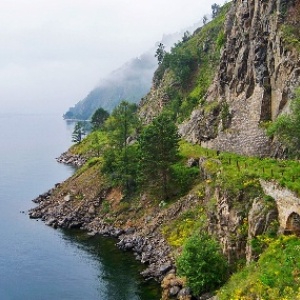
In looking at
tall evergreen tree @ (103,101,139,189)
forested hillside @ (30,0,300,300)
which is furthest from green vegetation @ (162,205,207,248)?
tall evergreen tree @ (103,101,139,189)

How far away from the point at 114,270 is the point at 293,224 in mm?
34016

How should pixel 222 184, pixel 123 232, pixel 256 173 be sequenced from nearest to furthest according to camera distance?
pixel 256 173 → pixel 222 184 → pixel 123 232

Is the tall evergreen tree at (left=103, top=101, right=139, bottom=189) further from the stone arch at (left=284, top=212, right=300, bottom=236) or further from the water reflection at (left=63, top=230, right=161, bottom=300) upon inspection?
the stone arch at (left=284, top=212, right=300, bottom=236)

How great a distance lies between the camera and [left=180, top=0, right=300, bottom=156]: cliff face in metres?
78.7

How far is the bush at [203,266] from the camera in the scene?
53.2m

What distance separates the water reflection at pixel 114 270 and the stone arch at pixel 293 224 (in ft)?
71.5

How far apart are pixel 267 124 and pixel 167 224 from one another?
24.6 meters

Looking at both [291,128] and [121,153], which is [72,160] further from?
[291,128]

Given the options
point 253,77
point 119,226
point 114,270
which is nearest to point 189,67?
point 253,77

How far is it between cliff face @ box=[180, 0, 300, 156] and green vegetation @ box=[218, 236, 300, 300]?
33702mm

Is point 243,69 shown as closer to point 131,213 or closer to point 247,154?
point 247,154

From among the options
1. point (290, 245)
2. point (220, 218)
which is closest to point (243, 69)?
point (220, 218)

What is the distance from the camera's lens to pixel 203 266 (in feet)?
174

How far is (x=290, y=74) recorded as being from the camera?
7619 cm
